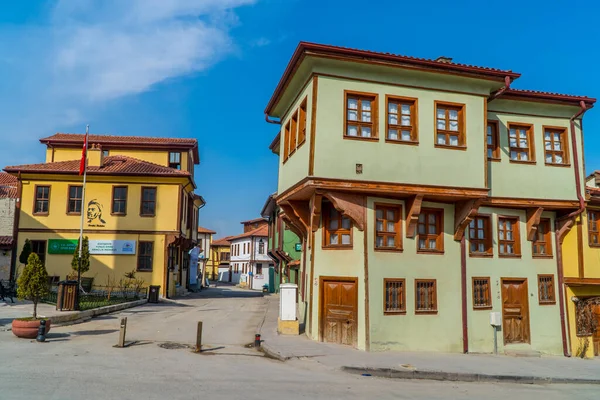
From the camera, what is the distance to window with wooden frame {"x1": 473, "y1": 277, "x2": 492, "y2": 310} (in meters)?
15.3

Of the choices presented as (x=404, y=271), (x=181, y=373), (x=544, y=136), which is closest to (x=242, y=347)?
(x=181, y=373)

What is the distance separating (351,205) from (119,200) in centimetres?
1959

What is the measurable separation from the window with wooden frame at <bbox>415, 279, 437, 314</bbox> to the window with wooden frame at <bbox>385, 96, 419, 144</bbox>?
14.3 ft

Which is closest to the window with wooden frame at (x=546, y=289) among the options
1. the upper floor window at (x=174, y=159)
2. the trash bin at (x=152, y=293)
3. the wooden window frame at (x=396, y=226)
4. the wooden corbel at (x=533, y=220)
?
the wooden corbel at (x=533, y=220)

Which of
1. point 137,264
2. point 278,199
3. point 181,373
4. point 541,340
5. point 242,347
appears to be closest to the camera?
point 181,373

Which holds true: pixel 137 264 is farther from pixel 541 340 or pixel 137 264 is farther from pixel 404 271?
pixel 541 340

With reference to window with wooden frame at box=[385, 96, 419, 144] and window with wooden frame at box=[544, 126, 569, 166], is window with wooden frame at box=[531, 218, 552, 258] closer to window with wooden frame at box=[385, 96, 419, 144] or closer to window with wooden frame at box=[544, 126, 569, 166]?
window with wooden frame at box=[544, 126, 569, 166]

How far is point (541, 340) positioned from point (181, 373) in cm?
1237

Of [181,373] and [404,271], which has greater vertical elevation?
[404,271]

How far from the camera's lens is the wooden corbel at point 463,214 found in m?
14.6

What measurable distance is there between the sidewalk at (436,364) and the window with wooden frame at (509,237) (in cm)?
350

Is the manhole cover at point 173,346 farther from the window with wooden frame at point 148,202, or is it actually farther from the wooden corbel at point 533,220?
the window with wooden frame at point 148,202

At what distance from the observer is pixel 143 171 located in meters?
29.0

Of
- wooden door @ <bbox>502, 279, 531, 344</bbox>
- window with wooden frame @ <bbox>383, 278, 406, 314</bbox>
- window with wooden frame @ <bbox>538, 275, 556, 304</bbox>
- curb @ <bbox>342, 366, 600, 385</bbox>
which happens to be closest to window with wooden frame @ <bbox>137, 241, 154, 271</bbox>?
window with wooden frame @ <bbox>383, 278, 406, 314</bbox>
